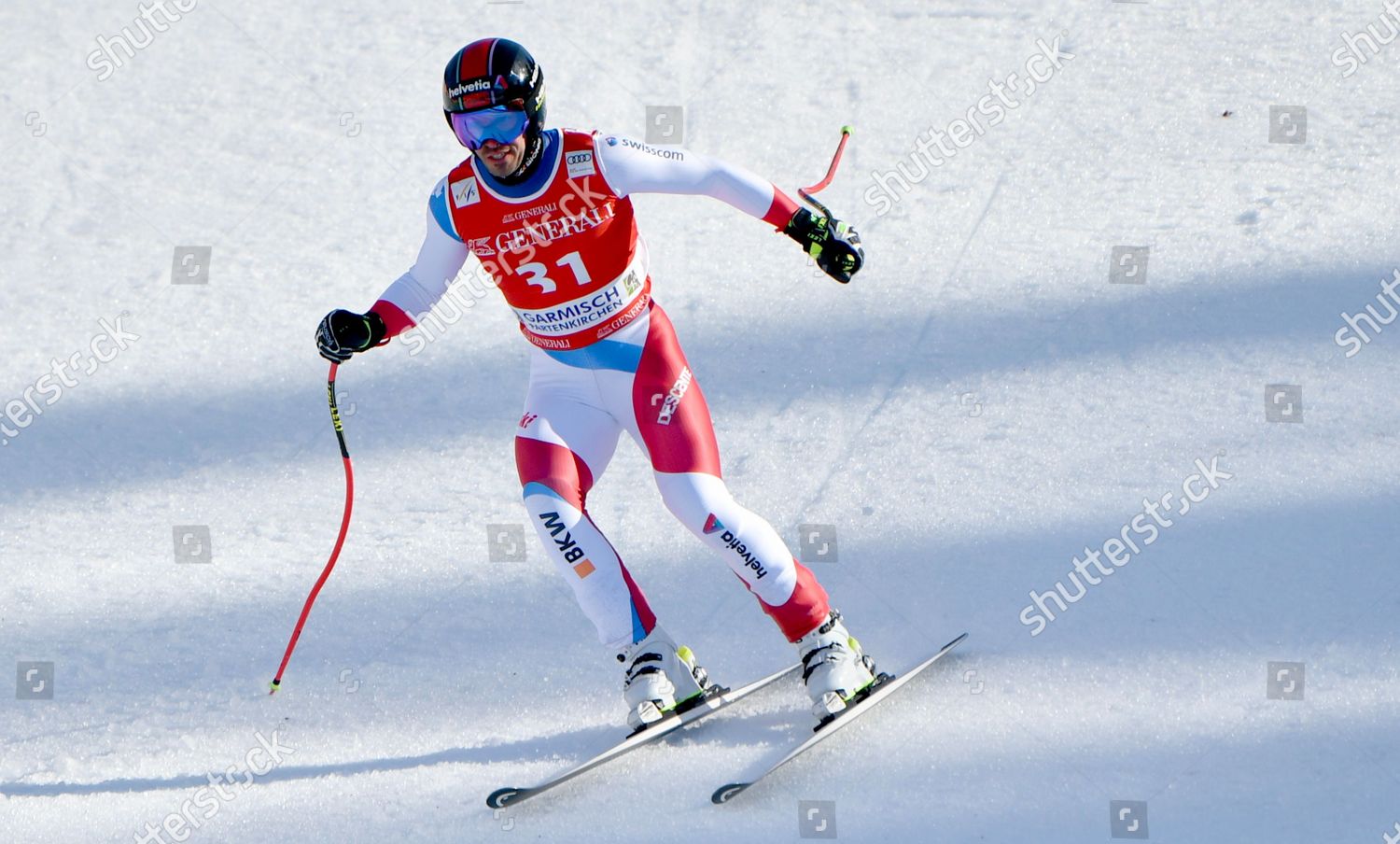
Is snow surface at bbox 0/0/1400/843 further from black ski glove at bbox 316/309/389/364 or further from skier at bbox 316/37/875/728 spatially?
black ski glove at bbox 316/309/389/364

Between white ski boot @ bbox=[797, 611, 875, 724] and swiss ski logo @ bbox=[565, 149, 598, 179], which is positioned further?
white ski boot @ bbox=[797, 611, 875, 724]

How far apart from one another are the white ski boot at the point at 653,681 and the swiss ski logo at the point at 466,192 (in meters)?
1.62

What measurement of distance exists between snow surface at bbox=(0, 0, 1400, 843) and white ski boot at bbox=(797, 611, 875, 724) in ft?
0.51

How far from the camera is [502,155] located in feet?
16.0

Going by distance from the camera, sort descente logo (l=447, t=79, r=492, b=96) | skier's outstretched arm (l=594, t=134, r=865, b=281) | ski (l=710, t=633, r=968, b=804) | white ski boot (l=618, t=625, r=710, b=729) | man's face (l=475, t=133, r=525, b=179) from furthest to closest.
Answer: white ski boot (l=618, t=625, r=710, b=729) < skier's outstretched arm (l=594, t=134, r=865, b=281) < ski (l=710, t=633, r=968, b=804) < man's face (l=475, t=133, r=525, b=179) < descente logo (l=447, t=79, r=492, b=96)

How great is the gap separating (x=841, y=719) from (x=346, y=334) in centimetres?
217

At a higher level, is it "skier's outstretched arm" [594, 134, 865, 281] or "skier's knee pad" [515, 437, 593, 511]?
"skier's outstretched arm" [594, 134, 865, 281]

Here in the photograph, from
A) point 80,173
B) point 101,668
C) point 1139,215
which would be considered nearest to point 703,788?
point 101,668

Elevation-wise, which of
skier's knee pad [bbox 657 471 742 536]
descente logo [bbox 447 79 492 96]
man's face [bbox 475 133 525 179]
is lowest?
skier's knee pad [bbox 657 471 742 536]

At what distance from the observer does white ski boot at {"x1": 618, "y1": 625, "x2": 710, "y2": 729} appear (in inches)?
205

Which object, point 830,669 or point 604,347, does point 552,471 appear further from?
point 830,669

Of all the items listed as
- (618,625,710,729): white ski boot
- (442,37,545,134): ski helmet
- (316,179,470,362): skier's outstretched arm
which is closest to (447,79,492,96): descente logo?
(442,37,545,134): ski helmet

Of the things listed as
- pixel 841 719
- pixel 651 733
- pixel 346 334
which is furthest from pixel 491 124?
pixel 841 719

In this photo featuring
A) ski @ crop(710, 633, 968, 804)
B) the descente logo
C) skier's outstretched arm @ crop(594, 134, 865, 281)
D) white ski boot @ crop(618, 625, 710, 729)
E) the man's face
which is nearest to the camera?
the descente logo
